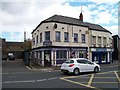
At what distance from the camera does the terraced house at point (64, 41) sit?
101ft

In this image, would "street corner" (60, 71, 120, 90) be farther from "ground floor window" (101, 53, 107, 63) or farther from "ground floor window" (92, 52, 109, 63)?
"ground floor window" (101, 53, 107, 63)

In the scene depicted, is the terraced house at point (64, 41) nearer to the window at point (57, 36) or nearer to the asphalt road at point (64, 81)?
the window at point (57, 36)

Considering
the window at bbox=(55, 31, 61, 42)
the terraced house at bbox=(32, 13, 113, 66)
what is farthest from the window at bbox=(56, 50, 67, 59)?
the window at bbox=(55, 31, 61, 42)

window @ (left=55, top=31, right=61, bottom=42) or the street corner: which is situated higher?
window @ (left=55, top=31, right=61, bottom=42)

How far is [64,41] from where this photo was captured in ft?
105

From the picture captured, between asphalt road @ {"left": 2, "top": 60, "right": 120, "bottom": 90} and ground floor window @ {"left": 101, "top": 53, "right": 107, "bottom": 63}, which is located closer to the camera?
asphalt road @ {"left": 2, "top": 60, "right": 120, "bottom": 90}

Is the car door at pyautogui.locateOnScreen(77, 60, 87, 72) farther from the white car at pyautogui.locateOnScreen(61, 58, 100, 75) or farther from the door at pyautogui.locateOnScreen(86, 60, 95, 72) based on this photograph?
the door at pyautogui.locateOnScreen(86, 60, 95, 72)

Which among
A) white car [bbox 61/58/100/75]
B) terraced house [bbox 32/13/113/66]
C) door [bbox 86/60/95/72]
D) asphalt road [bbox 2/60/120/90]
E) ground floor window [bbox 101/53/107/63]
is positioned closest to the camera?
asphalt road [bbox 2/60/120/90]

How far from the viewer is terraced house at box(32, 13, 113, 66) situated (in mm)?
30781

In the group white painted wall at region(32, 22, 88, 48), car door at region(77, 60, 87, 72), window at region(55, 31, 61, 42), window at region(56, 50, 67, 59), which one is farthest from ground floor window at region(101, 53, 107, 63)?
car door at region(77, 60, 87, 72)

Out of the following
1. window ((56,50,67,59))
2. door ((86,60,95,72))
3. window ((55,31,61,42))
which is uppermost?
window ((55,31,61,42))

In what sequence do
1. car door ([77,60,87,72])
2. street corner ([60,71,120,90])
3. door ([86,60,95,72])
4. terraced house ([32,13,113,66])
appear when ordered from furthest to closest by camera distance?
terraced house ([32,13,113,66]) → door ([86,60,95,72]) → car door ([77,60,87,72]) → street corner ([60,71,120,90])

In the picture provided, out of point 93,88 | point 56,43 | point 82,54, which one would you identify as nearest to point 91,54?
point 82,54

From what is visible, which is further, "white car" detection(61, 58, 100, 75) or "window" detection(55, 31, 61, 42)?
"window" detection(55, 31, 61, 42)
